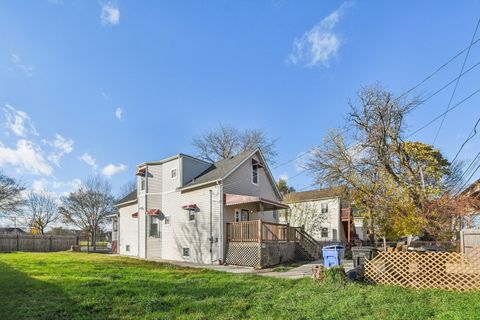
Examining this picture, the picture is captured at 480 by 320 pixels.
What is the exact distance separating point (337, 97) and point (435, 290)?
12.0m

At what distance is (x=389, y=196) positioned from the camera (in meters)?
18.1

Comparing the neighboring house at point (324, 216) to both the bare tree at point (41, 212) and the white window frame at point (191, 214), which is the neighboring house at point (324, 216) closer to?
the white window frame at point (191, 214)

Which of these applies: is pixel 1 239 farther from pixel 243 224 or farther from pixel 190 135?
pixel 243 224

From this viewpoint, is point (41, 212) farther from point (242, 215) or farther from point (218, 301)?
point (218, 301)

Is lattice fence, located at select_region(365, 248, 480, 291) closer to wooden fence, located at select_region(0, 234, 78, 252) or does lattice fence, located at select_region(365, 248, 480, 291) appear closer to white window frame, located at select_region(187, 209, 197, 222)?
white window frame, located at select_region(187, 209, 197, 222)

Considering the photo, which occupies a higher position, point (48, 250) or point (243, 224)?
point (243, 224)

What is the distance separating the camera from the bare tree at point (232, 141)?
38.7 m

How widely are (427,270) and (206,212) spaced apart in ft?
38.8

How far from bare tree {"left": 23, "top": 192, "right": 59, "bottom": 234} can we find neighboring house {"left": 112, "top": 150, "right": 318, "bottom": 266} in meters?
33.1

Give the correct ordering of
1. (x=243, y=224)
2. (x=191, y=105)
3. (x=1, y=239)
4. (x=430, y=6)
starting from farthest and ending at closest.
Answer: (x=1, y=239) → (x=191, y=105) → (x=243, y=224) → (x=430, y=6)

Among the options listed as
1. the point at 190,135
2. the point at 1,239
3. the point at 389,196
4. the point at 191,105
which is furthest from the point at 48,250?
the point at 389,196

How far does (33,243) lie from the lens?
32750mm

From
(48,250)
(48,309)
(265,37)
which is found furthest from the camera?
(48,250)

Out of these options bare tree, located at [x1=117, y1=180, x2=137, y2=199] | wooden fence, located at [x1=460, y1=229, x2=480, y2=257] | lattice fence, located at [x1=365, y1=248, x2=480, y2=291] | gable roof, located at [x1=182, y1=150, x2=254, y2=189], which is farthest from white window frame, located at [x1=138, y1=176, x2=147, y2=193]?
bare tree, located at [x1=117, y1=180, x2=137, y2=199]
